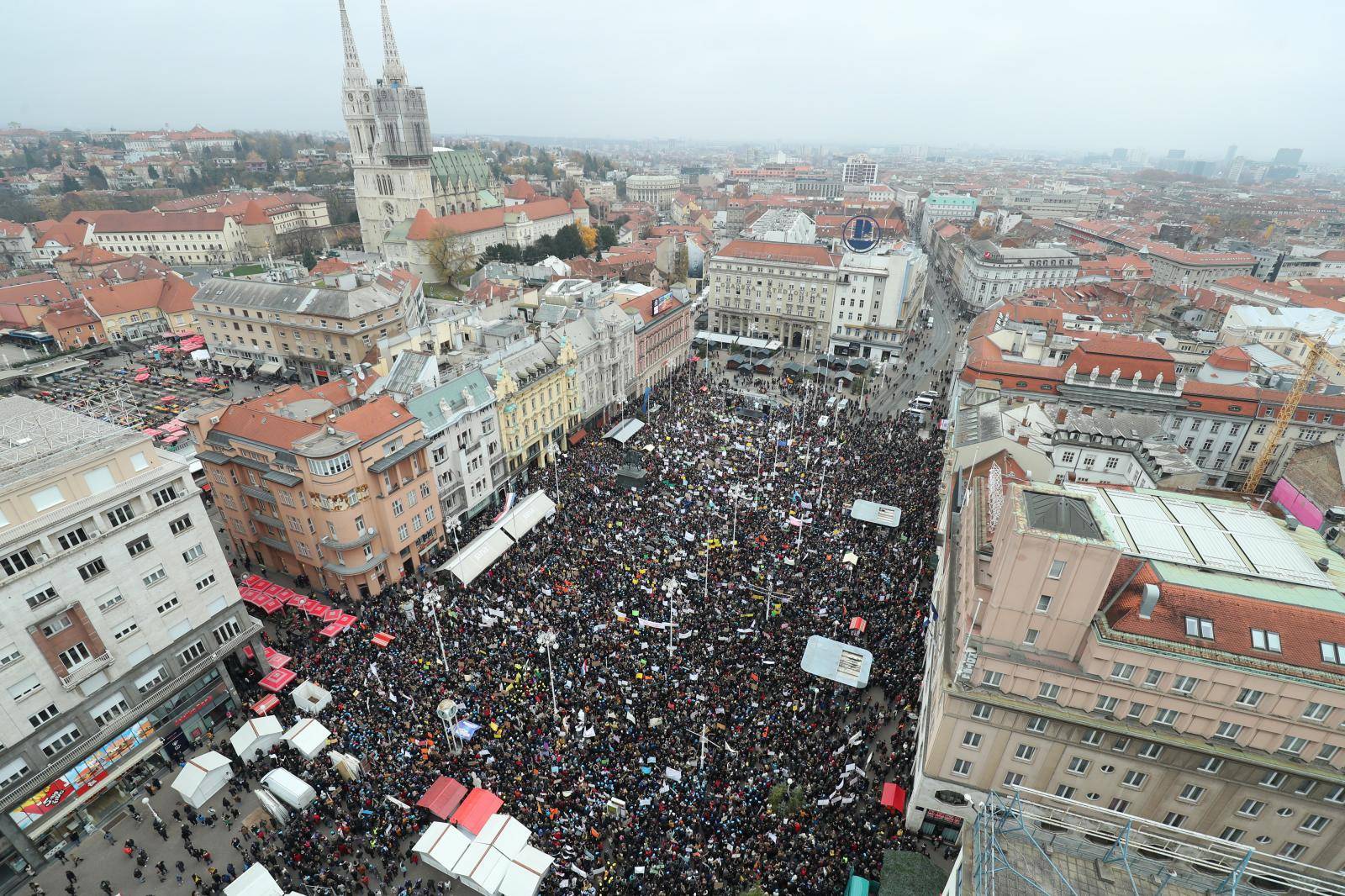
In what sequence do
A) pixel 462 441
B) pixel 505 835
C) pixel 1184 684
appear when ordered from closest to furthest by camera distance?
1. pixel 1184 684
2. pixel 505 835
3. pixel 462 441

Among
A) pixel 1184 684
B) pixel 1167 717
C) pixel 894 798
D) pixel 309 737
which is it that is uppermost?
pixel 1184 684

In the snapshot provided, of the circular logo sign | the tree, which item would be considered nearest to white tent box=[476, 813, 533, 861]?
the circular logo sign

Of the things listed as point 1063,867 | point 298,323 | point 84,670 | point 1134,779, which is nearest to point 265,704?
point 84,670

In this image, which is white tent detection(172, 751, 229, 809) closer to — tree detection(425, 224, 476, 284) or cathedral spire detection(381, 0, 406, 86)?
tree detection(425, 224, 476, 284)

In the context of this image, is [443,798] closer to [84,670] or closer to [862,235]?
[84,670]

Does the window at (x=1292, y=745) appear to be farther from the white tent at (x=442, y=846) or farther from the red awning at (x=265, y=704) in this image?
the red awning at (x=265, y=704)
